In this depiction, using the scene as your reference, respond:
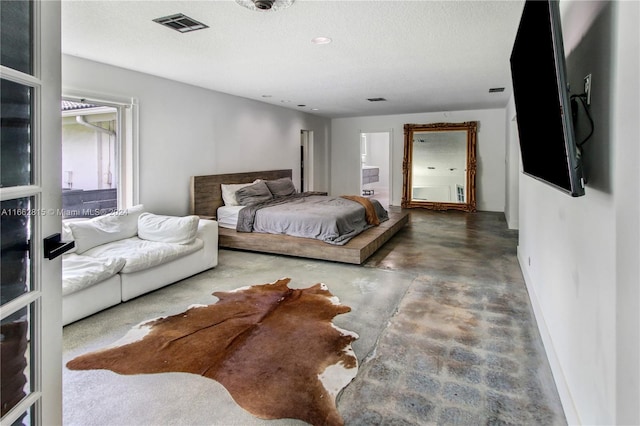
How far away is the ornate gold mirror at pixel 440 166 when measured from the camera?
9.00m

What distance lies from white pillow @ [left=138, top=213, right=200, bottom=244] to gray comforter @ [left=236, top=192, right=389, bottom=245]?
132cm

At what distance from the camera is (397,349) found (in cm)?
258

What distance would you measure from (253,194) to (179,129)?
1.51 meters

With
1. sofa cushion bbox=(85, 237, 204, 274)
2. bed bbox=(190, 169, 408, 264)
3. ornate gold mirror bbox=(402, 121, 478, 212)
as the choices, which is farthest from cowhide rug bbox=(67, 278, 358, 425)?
ornate gold mirror bbox=(402, 121, 478, 212)

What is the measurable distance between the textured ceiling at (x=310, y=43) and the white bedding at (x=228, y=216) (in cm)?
181

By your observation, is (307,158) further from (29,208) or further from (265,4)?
(29,208)

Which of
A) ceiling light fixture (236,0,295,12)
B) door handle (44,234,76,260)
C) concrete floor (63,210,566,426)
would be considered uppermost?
ceiling light fixture (236,0,295,12)

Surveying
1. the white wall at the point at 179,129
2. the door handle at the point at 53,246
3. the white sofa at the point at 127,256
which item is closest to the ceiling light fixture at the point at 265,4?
the door handle at the point at 53,246

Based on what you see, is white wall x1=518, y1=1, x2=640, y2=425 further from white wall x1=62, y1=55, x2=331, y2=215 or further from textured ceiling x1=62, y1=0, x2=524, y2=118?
white wall x1=62, y1=55, x2=331, y2=215

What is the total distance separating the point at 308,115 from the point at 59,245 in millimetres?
8406

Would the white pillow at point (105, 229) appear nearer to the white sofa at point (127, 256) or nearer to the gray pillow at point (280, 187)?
the white sofa at point (127, 256)

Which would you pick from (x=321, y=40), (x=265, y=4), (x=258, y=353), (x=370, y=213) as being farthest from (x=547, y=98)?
(x=370, y=213)

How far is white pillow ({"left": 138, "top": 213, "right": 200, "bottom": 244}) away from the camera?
4105mm

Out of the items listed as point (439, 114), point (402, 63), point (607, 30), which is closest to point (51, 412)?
point (607, 30)
